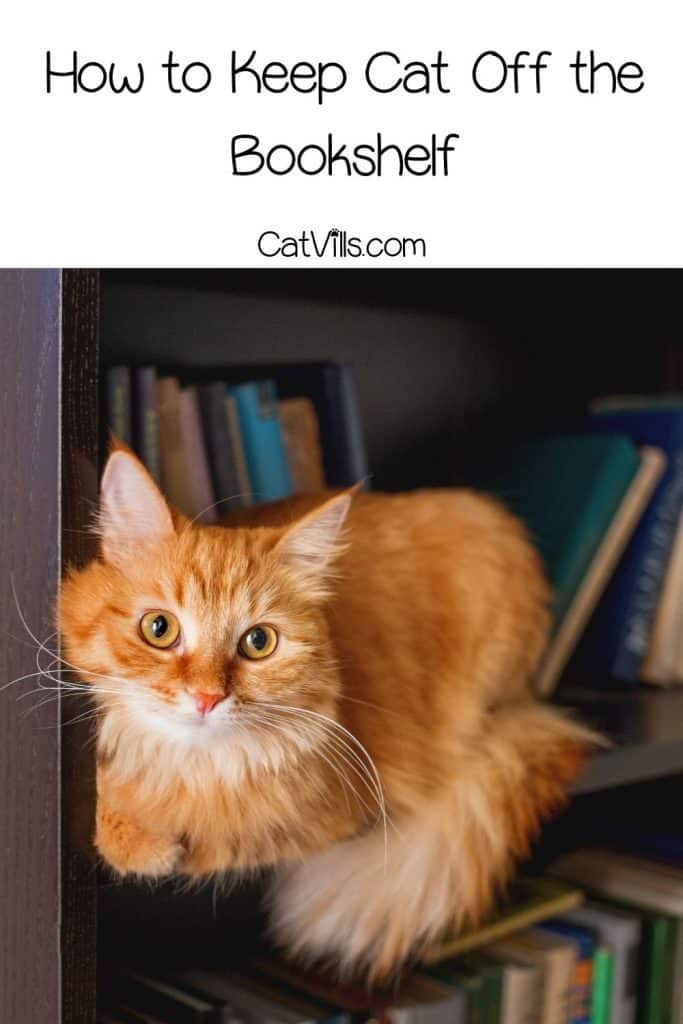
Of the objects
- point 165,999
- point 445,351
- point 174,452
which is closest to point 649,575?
point 445,351

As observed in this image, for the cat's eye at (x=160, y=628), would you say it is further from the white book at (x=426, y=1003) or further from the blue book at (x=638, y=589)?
the blue book at (x=638, y=589)

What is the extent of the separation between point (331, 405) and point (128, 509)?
0.44 m

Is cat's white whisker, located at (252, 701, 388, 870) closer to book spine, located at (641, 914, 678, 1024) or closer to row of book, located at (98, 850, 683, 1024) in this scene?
row of book, located at (98, 850, 683, 1024)

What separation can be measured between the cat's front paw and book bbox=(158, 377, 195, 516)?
33 cm

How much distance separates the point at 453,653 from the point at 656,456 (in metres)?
0.46

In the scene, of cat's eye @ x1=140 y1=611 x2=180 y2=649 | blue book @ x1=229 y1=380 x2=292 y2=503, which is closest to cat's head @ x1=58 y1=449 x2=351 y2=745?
cat's eye @ x1=140 y1=611 x2=180 y2=649

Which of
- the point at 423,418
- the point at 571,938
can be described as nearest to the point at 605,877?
the point at 571,938

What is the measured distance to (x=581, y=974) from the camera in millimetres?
1121

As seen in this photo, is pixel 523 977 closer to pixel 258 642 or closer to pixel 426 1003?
pixel 426 1003

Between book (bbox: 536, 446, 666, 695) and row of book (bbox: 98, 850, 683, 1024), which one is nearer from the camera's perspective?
row of book (bbox: 98, 850, 683, 1024)

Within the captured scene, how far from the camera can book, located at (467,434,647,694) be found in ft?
4.00

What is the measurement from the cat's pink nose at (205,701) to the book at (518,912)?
440mm

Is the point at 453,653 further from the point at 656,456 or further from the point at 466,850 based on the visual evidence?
the point at 656,456

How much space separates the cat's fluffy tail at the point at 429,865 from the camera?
851 mm
